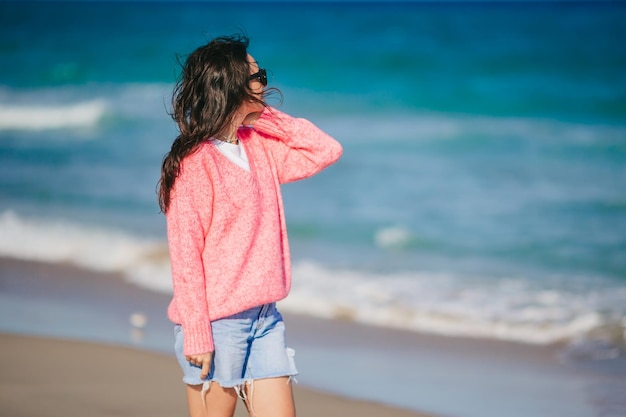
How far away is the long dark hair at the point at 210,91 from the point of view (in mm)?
2830

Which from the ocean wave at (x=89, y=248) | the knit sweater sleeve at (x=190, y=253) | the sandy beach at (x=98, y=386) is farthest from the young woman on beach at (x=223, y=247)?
the ocean wave at (x=89, y=248)

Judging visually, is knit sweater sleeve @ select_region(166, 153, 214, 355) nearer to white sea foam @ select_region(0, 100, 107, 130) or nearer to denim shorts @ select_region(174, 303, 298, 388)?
denim shorts @ select_region(174, 303, 298, 388)

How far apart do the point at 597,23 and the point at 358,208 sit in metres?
18.4

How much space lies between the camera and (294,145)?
3.22m

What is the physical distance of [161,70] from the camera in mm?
20484

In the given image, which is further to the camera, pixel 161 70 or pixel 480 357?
pixel 161 70

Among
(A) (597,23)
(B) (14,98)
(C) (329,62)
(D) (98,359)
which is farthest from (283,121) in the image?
(A) (597,23)

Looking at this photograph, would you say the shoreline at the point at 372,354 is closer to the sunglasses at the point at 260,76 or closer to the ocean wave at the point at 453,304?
the ocean wave at the point at 453,304

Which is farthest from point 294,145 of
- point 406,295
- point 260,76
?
point 406,295

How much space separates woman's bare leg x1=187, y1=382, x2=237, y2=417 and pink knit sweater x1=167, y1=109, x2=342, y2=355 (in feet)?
0.63

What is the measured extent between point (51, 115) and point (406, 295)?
10868mm

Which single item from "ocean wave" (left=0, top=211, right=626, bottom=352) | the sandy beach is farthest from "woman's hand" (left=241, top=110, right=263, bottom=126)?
"ocean wave" (left=0, top=211, right=626, bottom=352)

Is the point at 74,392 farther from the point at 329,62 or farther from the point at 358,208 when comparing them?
the point at 329,62

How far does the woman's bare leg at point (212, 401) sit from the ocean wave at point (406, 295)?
9.96 ft
